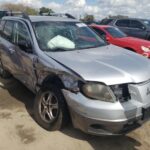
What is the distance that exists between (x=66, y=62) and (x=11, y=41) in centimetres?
230

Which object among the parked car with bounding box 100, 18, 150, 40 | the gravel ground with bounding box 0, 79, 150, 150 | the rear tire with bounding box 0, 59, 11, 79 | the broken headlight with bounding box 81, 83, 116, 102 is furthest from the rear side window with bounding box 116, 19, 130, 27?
the broken headlight with bounding box 81, 83, 116, 102

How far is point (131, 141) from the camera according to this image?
421 centimetres

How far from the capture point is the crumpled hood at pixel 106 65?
384 cm

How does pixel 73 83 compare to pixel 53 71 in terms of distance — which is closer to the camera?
pixel 73 83

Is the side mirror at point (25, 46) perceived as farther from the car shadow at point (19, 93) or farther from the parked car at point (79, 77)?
the car shadow at point (19, 93)

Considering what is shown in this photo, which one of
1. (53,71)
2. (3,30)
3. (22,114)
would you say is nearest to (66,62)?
(53,71)

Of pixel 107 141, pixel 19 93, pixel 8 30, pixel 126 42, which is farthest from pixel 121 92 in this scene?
pixel 126 42

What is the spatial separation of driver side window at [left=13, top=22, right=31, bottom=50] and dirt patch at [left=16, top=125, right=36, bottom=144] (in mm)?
1544

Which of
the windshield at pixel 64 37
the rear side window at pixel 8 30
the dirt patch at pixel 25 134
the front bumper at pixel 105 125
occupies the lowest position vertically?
the dirt patch at pixel 25 134

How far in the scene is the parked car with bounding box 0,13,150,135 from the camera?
147 inches

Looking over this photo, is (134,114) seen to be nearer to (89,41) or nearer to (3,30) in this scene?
(89,41)

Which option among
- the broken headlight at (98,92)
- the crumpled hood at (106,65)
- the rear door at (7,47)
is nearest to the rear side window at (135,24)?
the rear door at (7,47)

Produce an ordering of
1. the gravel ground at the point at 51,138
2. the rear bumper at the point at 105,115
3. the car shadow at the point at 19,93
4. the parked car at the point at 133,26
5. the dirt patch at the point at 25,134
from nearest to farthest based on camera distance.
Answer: the rear bumper at the point at 105,115, the gravel ground at the point at 51,138, the dirt patch at the point at 25,134, the car shadow at the point at 19,93, the parked car at the point at 133,26

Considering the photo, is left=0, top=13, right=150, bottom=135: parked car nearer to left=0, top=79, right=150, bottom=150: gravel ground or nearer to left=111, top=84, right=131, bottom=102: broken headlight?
left=111, top=84, right=131, bottom=102: broken headlight
